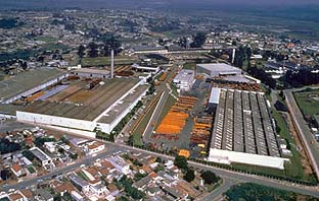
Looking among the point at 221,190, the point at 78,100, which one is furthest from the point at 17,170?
the point at 221,190

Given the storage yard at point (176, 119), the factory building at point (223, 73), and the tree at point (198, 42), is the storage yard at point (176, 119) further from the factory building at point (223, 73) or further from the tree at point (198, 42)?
the tree at point (198, 42)

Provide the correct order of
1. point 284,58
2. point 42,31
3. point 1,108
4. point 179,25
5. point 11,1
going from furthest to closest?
point 11,1 → point 179,25 → point 42,31 → point 284,58 → point 1,108

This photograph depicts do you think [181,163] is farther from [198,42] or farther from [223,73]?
[198,42]

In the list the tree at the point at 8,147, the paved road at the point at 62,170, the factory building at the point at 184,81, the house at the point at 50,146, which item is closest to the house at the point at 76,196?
the paved road at the point at 62,170

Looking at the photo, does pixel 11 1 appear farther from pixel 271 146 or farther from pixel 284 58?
pixel 271 146

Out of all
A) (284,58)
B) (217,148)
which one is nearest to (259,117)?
(217,148)
